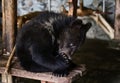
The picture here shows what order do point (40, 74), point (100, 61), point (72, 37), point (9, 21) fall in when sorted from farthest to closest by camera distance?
1. point (100, 61)
2. point (9, 21)
3. point (40, 74)
4. point (72, 37)

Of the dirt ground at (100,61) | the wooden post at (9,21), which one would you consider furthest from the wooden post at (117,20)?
the wooden post at (9,21)

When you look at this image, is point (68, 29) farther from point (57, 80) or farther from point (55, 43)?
point (57, 80)

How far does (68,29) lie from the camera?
5.91ft

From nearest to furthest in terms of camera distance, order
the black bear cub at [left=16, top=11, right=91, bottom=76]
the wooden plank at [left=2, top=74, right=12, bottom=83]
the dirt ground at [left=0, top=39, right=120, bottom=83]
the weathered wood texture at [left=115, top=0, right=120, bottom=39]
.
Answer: the black bear cub at [left=16, top=11, right=91, bottom=76] < the wooden plank at [left=2, top=74, right=12, bottom=83] < the dirt ground at [left=0, top=39, right=120, bottom=83] < the weathered wood texture at [left=115, top=0, right=120, bottom=39]

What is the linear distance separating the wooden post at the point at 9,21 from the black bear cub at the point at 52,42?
360mm

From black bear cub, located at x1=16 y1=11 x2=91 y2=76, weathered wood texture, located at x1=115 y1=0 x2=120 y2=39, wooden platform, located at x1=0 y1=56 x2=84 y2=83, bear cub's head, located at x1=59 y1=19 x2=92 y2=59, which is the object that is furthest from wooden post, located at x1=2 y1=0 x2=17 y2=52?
weathered wood texture, located at x1=115 y1=0 x2=120 y2=39

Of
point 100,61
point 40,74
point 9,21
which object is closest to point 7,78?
point 40,74

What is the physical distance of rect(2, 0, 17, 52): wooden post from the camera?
2205mm

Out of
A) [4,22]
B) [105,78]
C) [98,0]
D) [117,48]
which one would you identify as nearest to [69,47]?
[4,22]

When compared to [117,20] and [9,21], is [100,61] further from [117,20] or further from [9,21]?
[9,21]

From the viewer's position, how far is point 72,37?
5.90 ft

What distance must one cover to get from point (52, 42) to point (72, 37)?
0.39ft

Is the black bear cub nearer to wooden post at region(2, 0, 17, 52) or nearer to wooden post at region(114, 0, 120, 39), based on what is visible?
wooden post at region(2, 0, 17, 52)

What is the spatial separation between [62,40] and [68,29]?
0.07m
